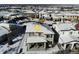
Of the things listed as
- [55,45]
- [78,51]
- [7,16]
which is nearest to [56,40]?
[55,45]

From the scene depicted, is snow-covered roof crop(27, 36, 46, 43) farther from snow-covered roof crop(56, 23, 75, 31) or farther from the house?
snow-covered roof crop(56, 23, 75, 31)

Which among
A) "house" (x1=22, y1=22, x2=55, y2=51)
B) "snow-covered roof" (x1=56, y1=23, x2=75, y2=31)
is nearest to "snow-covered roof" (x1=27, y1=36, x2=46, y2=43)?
"house" (x1=22, y1=22, x2=55, y2=51)

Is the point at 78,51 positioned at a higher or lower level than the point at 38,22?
lower

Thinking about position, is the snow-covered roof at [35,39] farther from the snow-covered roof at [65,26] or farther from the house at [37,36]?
the snow-covered roof at [65,26]

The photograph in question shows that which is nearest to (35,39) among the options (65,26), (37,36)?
(37,36)

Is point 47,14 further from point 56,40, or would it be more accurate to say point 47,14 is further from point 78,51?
point 78,51

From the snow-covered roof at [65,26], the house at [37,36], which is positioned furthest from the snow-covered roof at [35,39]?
the snow-covered roof at [65,26]

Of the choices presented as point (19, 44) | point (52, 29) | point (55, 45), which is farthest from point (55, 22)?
point (19, 44)

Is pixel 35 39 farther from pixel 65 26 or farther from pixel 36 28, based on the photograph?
pixel 65 26

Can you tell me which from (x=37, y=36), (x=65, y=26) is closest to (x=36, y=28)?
(x=37, y=36)

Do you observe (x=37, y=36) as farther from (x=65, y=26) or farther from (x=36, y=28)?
(x=65, y=26)
